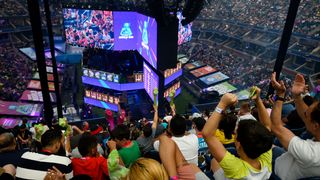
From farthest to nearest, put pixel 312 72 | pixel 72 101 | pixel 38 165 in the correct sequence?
pixel 312 72, pixel 72 101, pixel 38 165

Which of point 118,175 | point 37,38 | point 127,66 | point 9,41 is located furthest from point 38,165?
point 9,41

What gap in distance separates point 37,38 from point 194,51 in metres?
31.2

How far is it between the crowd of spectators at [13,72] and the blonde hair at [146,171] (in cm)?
2177

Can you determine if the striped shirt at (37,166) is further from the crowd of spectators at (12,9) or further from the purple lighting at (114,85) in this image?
the crowd of spectators at (12,9)

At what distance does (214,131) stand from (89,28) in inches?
768

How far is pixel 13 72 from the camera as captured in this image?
83.1 ft

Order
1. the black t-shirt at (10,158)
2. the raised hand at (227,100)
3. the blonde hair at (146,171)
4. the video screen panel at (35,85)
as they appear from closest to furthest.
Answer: the blonde hair at (146,171), the raised hand at (227,100), the black t-shirt at (10,158), the video screen panel at (35,85)

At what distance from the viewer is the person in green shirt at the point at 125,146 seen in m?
3.13

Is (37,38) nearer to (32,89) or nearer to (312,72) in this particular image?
(32,89)

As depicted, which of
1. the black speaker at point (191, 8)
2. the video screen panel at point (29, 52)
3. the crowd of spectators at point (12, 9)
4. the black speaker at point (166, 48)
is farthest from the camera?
the crowd of spectators at point (12, 9)

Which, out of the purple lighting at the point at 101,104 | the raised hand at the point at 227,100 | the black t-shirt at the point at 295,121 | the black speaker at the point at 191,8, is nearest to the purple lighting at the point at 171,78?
the purple lighting at the point at 101,104

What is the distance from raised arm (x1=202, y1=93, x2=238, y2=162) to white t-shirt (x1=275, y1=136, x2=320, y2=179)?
23.7 inches

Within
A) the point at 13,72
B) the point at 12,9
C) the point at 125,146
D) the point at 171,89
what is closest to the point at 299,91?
the point at 125,146

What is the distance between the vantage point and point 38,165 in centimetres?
258
